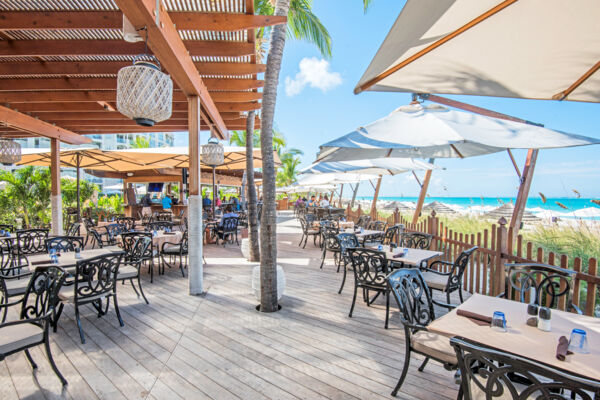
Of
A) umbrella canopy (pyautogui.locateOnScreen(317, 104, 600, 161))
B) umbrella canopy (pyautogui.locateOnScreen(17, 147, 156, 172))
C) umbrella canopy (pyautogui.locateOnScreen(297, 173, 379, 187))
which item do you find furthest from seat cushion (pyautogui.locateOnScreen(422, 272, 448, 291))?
umbrella canopy (pyautogui.locateOnScreen(17, 147, 156, 172))

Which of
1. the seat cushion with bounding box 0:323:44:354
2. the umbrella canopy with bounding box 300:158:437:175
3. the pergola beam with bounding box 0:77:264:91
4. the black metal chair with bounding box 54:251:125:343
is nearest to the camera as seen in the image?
the seat cushion with bounding box 0:323:44:354

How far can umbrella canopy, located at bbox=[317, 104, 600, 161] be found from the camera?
10.9 feet

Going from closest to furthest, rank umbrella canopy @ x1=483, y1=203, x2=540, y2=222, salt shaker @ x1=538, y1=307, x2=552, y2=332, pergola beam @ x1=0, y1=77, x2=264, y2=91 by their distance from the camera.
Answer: salt shaker @ x1=538, y1=307, x2=552, y2=332 → pergola beam @ x1=0, y1=77, x2=264, y2=91 → umbrella canopy @ x1=483, y1=203, x2=540, y2=222

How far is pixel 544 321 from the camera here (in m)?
1.83

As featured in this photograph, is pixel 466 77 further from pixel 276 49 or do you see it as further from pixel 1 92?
pixel 1 92

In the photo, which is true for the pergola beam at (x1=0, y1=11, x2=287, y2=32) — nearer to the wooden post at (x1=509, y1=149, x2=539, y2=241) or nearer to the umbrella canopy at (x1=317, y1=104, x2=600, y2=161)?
the umbrella canopy at (x1=317, y1=104, x2=600, y2=161)

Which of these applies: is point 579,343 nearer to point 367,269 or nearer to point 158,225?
point 367,269

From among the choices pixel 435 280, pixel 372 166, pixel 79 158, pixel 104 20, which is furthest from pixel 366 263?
pixel 79 158

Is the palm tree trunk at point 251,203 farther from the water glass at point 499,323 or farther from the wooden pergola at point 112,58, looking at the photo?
the water glass at point 499,323

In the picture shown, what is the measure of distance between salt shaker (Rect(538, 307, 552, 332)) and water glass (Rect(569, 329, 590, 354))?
0.69 feet

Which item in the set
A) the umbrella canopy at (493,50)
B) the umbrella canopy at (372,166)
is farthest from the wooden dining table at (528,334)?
the umbrella canopy at (372,166)

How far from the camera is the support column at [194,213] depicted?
4469mm

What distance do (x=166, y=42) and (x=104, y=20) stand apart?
67cm

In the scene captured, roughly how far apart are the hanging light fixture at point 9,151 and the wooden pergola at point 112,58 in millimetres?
472
